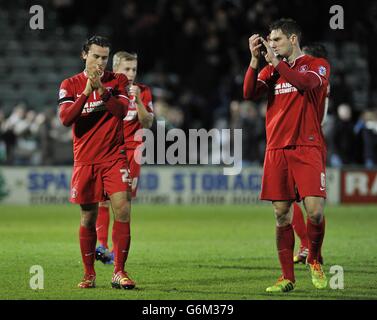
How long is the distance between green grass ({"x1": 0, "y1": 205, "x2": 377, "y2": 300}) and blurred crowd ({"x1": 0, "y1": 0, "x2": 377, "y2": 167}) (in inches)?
108

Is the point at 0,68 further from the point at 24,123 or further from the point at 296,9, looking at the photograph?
the point at 296,9

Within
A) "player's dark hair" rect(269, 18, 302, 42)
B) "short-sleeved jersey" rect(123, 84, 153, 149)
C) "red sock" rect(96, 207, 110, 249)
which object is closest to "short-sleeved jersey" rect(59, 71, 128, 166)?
"player's dark hair" rect(269, 18, 302, 42)

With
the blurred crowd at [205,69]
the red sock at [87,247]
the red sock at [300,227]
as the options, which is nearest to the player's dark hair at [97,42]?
the red sock at [87,247]

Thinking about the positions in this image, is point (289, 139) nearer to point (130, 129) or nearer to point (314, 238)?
point (314, 238)

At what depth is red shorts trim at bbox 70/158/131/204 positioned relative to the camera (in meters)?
8.31

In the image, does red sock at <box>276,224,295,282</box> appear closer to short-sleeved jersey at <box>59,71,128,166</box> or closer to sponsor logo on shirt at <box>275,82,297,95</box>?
sponsor logo on shirt at <box>275,82,297,95</box>

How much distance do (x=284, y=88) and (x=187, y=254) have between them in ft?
12.8

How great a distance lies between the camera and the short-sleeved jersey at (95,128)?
838 cm

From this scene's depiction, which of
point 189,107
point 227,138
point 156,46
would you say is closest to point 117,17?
point 156,46

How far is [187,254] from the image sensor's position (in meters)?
11.6

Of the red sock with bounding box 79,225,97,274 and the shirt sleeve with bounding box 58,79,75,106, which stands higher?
the shirt sleeve with bounding box 58,79,75,106

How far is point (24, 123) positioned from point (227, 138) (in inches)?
193

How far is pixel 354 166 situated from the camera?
68.3 feet

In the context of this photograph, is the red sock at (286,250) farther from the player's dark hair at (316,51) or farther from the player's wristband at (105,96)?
the player's dark hair at (316,51)
